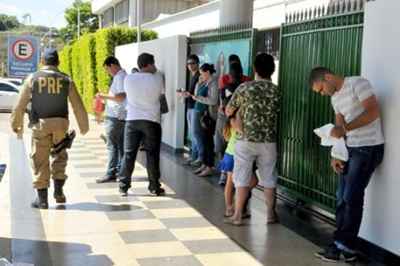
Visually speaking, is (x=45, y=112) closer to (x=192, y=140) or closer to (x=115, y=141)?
(x=115, y=141)

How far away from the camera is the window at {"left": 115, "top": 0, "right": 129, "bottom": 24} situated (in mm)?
38697

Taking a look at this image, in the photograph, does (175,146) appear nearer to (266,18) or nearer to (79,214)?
(79,214)

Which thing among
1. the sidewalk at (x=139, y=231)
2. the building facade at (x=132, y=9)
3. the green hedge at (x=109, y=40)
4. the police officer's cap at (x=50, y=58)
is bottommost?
the sidewalk at (x=139, y=231)

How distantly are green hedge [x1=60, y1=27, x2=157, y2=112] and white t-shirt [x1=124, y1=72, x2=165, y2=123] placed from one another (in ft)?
30.0

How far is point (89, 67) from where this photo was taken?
827 inches

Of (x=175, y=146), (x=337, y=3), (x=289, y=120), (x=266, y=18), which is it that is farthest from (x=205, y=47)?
(x=266, y=18)

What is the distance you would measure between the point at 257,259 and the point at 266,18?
14.1m

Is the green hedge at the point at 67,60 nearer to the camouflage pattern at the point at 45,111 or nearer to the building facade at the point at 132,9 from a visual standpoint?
the building facade at the point at 132,9

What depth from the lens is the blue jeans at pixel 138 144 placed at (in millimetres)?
7879

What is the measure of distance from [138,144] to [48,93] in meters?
1.45

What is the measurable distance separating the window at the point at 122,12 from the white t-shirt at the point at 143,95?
30.9 metres

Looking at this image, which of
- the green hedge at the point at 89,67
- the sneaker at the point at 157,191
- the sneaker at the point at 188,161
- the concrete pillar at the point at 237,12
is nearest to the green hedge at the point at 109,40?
the green hedge at the point at 89,67

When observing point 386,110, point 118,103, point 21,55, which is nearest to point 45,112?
point 118,103

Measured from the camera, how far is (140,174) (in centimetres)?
970
